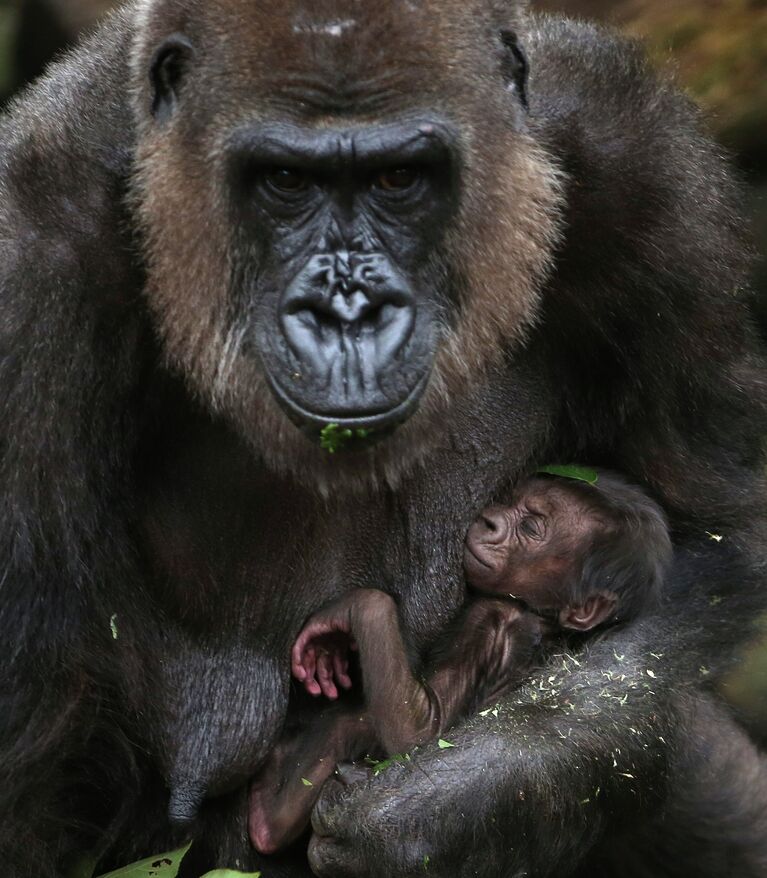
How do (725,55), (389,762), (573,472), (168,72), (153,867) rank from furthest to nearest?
(725,55)
(573,472)
(153,867)
(389,762)
(168,72)

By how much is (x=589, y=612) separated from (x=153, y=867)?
1.66 meters

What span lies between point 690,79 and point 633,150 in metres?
2.71

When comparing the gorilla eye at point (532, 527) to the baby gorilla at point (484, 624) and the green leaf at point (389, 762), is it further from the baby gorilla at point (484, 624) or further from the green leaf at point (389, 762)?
the green leaf at point (389, 762)

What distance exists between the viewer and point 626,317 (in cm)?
507

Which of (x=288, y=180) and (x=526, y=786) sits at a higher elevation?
(x=288, y=180)

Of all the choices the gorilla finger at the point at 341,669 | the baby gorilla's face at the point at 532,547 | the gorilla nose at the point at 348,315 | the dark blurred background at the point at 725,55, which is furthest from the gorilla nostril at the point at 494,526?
the dark blurred background at the point at 725,55

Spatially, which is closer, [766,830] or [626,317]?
[626,317]

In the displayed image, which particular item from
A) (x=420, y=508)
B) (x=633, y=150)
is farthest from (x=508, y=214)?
(x=420, y=508)

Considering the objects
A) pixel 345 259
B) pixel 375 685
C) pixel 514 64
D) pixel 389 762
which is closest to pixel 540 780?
pixel 389 762

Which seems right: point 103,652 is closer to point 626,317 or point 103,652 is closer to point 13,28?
point 626,317

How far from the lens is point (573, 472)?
5340mm

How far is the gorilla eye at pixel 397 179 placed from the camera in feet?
13.9

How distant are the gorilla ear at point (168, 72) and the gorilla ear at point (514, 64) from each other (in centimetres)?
93

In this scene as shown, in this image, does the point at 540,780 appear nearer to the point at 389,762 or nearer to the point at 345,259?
the point at 389,762
